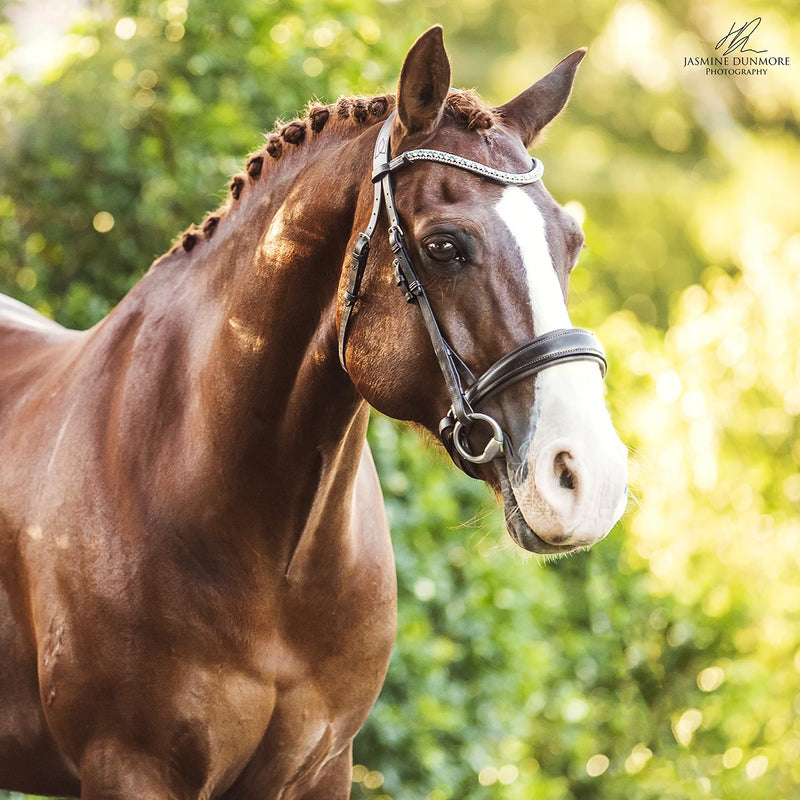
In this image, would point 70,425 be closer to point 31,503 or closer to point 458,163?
point 31,503

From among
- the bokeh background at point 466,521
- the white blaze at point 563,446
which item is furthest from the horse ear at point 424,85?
the bokeh background at point 466,521

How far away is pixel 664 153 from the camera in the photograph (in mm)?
17578

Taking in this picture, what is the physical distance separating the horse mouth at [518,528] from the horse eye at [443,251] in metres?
0.39

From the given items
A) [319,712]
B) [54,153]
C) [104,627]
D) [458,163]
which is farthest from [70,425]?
[54,153]

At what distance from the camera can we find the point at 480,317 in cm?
191

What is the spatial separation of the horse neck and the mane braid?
0.14 ft

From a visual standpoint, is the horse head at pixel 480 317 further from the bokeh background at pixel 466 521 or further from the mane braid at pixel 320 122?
the bokeh background at pixel 466 521

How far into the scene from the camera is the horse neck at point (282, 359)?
7.08 feet

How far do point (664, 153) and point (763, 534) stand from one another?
43.8 feet

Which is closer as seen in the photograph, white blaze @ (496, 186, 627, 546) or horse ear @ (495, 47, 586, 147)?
white blaze @ (496, 186, 627, 546)

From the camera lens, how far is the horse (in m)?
1.90

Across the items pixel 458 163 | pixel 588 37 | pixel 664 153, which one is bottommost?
pixel 664 153

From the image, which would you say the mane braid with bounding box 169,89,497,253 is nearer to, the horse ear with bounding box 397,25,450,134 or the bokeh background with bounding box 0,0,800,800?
the horse ear with bounding box 397,25,450,134

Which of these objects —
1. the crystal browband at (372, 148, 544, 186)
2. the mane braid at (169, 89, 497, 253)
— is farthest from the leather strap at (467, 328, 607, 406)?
the mane braid at (169, 89, 497, 253)
